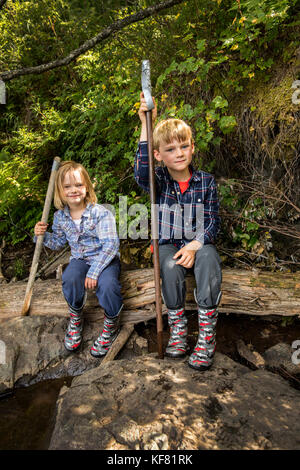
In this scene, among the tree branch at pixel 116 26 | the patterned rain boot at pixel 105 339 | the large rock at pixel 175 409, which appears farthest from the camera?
the tree branch at pixel 116 26

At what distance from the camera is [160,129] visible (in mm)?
2773

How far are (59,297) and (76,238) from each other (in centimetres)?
78

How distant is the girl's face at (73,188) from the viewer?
300 centimetres

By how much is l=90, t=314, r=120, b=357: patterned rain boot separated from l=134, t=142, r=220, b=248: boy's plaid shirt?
3.16 feet

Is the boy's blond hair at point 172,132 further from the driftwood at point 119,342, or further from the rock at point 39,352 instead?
the rock at point 39,352

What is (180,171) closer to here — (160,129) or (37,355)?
(160,129)

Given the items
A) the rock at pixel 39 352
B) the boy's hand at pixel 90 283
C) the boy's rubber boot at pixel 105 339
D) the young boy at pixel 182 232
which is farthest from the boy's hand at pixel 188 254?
the rock at pixel 39 352

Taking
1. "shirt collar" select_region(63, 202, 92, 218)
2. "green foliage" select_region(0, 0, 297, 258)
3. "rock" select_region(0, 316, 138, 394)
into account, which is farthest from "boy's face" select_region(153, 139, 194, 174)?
"rock" select_region(0, 316, 138, 394)

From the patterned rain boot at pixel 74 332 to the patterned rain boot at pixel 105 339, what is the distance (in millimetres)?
177

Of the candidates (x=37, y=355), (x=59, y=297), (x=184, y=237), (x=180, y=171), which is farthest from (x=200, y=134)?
(x=37, y=355)

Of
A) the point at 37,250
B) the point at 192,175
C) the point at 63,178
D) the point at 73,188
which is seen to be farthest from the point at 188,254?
the point at 37,250

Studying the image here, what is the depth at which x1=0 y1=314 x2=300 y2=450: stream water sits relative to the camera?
2262 mm

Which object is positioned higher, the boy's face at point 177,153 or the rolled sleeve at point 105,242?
the boy's face at point 177,153

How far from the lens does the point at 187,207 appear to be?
2.93 meters
